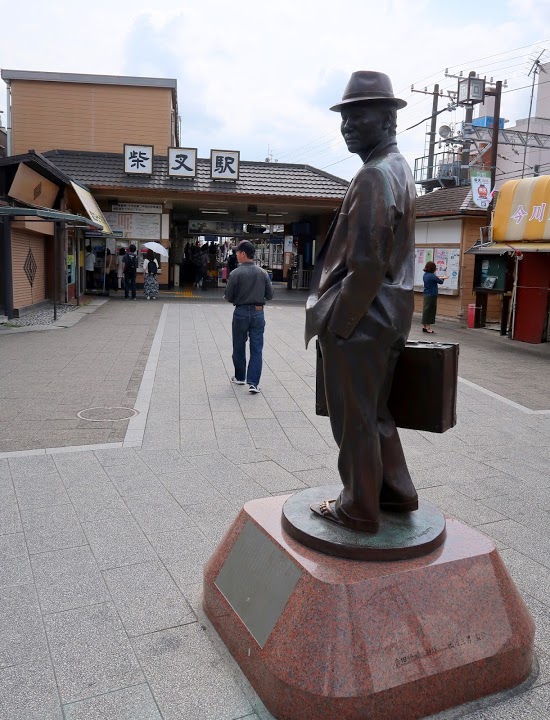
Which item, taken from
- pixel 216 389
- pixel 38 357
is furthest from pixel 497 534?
pixel 38 357

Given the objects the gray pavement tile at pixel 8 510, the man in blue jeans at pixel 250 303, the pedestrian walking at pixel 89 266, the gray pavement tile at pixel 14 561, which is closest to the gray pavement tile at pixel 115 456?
the gray pavement tile at pixel 8 510

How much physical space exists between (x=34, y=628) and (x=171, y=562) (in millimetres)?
939

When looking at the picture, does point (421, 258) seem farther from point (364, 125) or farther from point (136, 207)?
point (364, 125)

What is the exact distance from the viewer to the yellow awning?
13.1 m

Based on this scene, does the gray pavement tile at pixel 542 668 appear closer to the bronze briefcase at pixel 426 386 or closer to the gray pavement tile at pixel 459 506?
the bronze briefcase at pixel 426 386

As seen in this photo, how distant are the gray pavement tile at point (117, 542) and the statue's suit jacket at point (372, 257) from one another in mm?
1975

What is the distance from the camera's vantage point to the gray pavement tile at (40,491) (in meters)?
4.94

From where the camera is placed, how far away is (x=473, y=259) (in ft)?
62.2

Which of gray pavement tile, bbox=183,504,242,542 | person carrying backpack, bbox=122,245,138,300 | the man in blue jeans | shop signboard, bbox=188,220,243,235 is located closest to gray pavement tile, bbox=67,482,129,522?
gray pavement tile, bbox=183,504,242,542

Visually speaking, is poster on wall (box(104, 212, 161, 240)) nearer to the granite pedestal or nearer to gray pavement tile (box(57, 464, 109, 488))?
gray pavement tile (box(57, 464, 109, 488))

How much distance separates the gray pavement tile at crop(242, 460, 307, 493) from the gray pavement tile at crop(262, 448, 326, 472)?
4.0 inches

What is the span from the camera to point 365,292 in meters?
2.81

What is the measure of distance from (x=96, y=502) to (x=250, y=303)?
4.31 metres

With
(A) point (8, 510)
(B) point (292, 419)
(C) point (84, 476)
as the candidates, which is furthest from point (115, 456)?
(B) point (292, 419)
